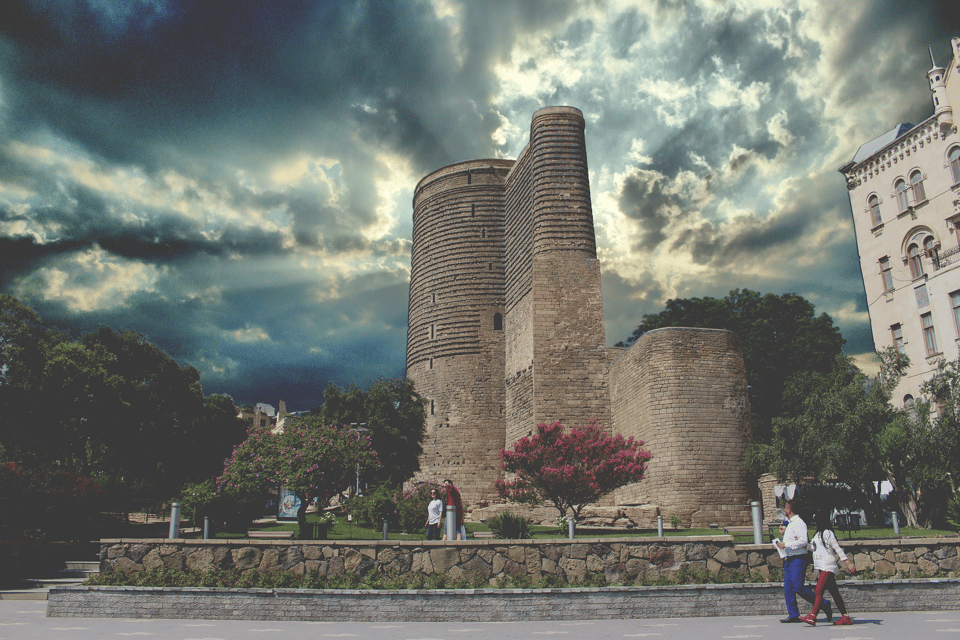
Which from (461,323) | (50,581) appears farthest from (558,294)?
(50,581)

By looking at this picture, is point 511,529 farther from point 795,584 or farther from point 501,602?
point 795,584

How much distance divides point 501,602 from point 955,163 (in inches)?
879

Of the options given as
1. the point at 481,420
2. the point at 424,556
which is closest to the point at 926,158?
the point at 481,420

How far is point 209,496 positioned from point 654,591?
11531 millimetres

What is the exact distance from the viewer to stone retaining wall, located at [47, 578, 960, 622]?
7.36m

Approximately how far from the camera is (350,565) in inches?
318

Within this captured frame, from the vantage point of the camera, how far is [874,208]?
2562 centimetres

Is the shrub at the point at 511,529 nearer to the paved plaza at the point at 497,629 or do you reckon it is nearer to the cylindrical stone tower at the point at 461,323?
the paved plaza at the point at 497,629

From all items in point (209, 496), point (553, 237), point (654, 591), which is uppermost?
point (553, 237)

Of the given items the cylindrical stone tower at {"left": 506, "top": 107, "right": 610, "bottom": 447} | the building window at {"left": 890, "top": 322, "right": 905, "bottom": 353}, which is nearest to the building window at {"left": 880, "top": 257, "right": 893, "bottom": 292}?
the building window at {"left": 890, "top": 322, "right": 905, "bottom": 353}

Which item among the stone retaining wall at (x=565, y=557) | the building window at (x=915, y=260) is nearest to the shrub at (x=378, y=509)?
the stone retaining wall at (x=565, y=557)

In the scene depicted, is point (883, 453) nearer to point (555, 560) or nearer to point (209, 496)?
point (555, 560)

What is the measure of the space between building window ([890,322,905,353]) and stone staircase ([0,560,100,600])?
2415cm

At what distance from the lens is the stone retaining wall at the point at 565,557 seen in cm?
791
